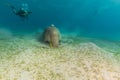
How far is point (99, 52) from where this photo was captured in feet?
66.6

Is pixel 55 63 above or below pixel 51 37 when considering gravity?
below

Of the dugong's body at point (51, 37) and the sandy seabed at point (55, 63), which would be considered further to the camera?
the dugong's body at point (51, 37)

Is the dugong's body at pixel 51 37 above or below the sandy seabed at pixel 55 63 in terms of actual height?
above

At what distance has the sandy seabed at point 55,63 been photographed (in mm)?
14906

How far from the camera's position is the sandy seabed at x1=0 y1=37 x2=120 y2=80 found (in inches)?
587

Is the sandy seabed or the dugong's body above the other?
the dugong's body

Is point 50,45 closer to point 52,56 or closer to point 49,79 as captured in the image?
point 52,56

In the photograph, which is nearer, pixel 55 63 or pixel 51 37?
pixel 55 63

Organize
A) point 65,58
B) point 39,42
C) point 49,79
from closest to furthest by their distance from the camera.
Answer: point 49,79, point 65,58, point 39,42

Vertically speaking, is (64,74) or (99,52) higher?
(99,52)

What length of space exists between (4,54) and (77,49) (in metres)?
6.86

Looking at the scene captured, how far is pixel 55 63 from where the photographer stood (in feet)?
56.5

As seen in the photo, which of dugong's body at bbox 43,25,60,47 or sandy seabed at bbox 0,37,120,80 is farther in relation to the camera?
dugong's body at bbox 43,25,60,47

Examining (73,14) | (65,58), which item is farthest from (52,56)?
(73,14)
